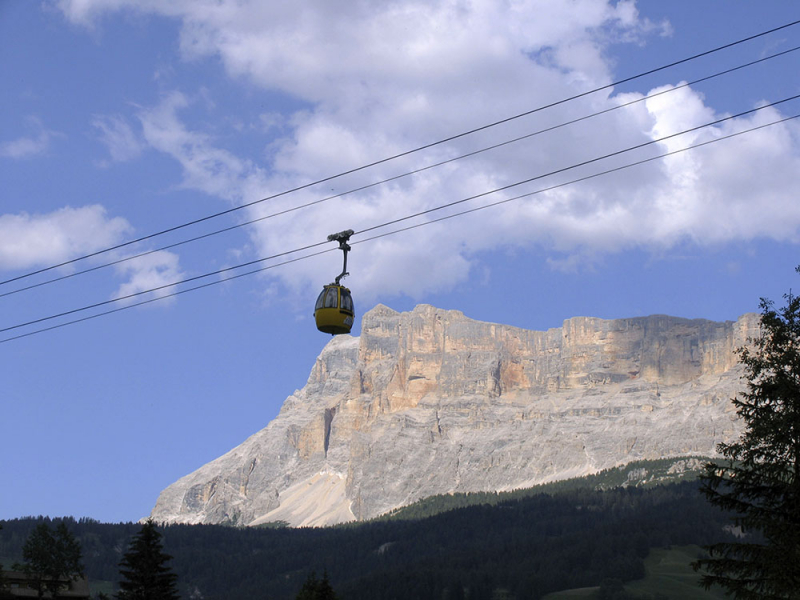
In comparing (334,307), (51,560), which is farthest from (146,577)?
(334,307)

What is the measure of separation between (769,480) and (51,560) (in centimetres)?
4826

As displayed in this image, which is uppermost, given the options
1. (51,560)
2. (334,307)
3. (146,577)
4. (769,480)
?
(334,307)

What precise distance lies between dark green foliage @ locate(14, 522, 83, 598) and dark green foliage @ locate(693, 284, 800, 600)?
45.7m

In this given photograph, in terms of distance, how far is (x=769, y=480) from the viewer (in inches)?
957

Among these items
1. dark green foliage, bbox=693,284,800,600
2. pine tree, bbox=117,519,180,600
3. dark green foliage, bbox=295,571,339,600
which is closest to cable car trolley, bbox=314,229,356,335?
dark green foliage, bbox=693,284,800,600

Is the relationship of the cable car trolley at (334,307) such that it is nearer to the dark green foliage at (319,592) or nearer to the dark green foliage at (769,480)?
the dark green foliage at (769,480)

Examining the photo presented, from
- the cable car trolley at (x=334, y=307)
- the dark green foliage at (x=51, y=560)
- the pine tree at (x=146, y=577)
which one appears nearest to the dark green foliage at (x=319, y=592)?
the pine tree at (x=146, y=577)

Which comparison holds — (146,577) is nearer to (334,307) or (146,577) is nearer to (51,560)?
(51,560)

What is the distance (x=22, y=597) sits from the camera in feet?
211

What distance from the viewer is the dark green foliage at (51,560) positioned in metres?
61.2

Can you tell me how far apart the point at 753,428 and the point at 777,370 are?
152cm

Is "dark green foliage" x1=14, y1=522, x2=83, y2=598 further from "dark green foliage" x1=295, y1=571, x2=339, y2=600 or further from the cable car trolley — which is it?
the cable car trolley

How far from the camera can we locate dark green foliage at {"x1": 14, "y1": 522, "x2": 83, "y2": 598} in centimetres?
6116

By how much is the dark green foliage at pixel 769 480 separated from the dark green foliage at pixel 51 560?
45.7 m
